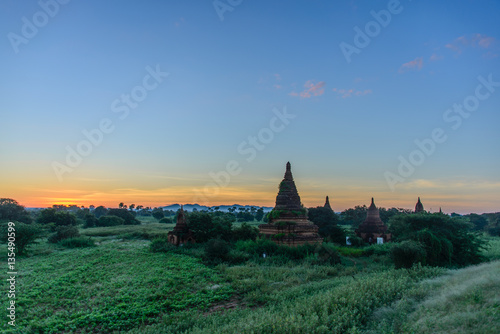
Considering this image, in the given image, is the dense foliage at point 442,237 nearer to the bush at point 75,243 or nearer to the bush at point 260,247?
the bush at point 260,247

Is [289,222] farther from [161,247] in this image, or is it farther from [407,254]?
[161,247]

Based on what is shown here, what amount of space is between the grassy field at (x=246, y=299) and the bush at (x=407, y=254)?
2.02 m

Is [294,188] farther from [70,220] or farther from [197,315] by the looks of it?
[70,220]

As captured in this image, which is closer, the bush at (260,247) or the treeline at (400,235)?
the treeline at (400,235)

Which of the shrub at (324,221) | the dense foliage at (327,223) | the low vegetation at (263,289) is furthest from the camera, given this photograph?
the shrub at (324,221)

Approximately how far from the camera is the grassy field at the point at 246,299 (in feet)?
27.1

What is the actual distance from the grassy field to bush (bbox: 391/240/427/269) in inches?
79.5

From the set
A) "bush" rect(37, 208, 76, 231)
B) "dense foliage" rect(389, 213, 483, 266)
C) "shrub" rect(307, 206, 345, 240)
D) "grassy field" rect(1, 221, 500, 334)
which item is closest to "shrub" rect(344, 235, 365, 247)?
"shrub" rect(307, 206, 345, 240)

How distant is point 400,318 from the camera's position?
856 centimetres

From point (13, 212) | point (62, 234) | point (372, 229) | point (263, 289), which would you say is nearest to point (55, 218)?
point (13, 212)

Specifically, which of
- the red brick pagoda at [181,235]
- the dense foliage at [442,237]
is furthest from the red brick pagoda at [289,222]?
the dense foliage at [442,237]

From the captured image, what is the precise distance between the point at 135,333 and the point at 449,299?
9009 millimetres

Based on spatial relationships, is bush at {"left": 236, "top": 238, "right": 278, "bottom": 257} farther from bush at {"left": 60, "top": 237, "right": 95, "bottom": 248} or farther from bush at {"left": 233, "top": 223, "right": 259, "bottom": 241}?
bush at {"left": 60, "top": 237, "right": 95, "bottom": 248}

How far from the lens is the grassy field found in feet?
27.1
